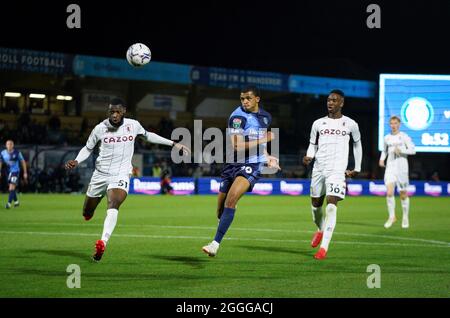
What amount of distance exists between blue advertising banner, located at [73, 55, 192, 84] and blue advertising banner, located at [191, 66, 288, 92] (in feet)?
2.98

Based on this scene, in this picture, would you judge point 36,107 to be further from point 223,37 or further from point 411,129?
point 411,129

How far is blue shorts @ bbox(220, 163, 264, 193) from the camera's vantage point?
467 inches

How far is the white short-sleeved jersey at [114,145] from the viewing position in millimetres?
11781

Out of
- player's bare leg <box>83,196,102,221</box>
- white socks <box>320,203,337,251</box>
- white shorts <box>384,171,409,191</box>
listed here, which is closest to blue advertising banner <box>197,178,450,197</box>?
white shorts <box>384,171,409,191</box>

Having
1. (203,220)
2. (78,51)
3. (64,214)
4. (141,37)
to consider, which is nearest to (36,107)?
(78,51)

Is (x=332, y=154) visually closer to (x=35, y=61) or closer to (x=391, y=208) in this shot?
(x=391, y=208)

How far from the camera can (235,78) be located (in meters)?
47.5

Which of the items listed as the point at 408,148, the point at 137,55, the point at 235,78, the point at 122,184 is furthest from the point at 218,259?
the point at 235,78

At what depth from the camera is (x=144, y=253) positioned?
40.5 feet

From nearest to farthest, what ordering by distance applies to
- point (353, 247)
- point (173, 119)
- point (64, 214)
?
1. point (353, 247)
2. point (64, 214)
3. point (173, 119)

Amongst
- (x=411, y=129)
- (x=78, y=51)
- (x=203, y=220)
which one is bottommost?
(x=203, y=220)

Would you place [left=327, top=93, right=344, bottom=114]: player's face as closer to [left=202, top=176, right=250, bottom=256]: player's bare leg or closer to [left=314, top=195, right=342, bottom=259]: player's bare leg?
[left=314, top=195, right=342, bottom=259]: player's bare leg

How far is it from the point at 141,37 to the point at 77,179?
47.6 ft
